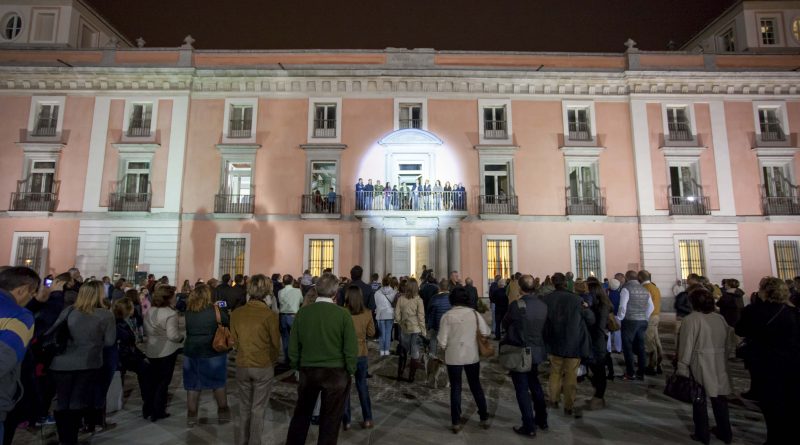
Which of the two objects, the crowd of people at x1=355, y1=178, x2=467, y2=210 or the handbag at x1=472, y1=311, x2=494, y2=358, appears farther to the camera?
the crowd of people at x1=355, y1=178, x2=467, y2=210

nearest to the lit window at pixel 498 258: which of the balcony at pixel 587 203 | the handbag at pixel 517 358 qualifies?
the balcony at pixel 587 203

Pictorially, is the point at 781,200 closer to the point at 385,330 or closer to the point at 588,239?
the point at 588,239

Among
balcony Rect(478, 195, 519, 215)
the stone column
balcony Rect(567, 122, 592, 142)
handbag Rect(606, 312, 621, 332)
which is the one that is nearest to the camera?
handbag Rect(606, 312, 621, 332)

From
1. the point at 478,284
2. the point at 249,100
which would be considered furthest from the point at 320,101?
the point at 478,284

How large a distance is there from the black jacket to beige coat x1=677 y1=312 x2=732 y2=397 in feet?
3.78

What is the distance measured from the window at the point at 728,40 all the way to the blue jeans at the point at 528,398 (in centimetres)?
2932

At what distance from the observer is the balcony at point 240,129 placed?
1980cm

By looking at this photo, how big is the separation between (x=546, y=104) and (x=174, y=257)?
17.7 metres

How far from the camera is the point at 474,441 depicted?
528 centimetres

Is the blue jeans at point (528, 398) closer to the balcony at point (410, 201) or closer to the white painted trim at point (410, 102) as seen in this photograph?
the balcony at point (410, 201)

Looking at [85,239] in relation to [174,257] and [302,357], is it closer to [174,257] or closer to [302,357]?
[174,257]

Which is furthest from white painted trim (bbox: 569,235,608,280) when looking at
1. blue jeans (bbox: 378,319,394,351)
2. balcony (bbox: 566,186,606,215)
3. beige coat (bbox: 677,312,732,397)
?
beige coat (bbox: 677,312,732,397)

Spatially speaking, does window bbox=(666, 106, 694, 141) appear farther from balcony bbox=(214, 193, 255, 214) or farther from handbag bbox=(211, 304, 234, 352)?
handbag bbox=(211, 304, 234, 352)

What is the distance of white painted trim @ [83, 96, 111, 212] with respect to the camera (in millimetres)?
19094
